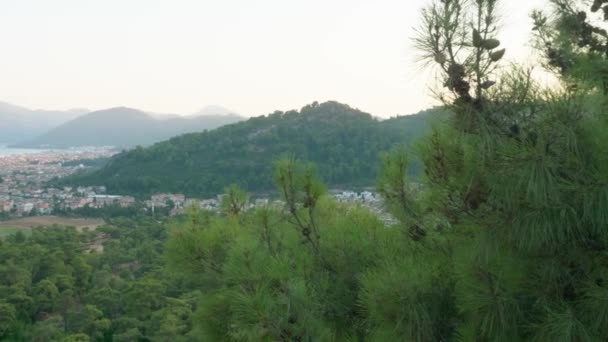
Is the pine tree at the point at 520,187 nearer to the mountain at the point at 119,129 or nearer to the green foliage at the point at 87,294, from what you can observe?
the green foliage at the point at 87,294

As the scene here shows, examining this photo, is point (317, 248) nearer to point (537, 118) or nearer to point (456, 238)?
point (456, 238)

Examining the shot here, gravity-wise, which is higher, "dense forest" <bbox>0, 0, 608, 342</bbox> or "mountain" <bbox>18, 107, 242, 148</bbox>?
"mountain" <bbox>18, 107, 242, 148</bbox>

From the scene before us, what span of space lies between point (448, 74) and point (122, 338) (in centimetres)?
748

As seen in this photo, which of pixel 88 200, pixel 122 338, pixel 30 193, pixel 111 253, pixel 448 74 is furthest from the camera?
pixel 30 193

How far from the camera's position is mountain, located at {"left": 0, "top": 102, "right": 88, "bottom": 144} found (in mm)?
116238

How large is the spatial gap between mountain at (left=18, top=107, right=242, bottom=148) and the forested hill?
181 ft

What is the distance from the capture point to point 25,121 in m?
136

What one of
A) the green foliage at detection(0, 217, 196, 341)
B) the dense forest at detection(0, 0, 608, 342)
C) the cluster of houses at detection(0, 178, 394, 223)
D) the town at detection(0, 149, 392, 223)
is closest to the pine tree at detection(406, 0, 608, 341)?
the dense forest at detection(0, 0, 608, 342)

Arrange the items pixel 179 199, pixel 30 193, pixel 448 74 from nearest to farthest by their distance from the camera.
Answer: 1. pixel 448 74
2. pixel 179 199
3. pixel 30 193

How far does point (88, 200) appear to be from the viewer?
25.3m

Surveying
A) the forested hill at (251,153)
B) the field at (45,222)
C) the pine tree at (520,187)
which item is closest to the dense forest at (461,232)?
the pine tree at (520,187)

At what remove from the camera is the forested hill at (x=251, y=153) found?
838 inches

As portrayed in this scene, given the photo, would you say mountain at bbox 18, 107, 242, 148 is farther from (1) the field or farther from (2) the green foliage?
(2) the green foliage

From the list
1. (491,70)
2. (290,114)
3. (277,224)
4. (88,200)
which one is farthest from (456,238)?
(290,114)
